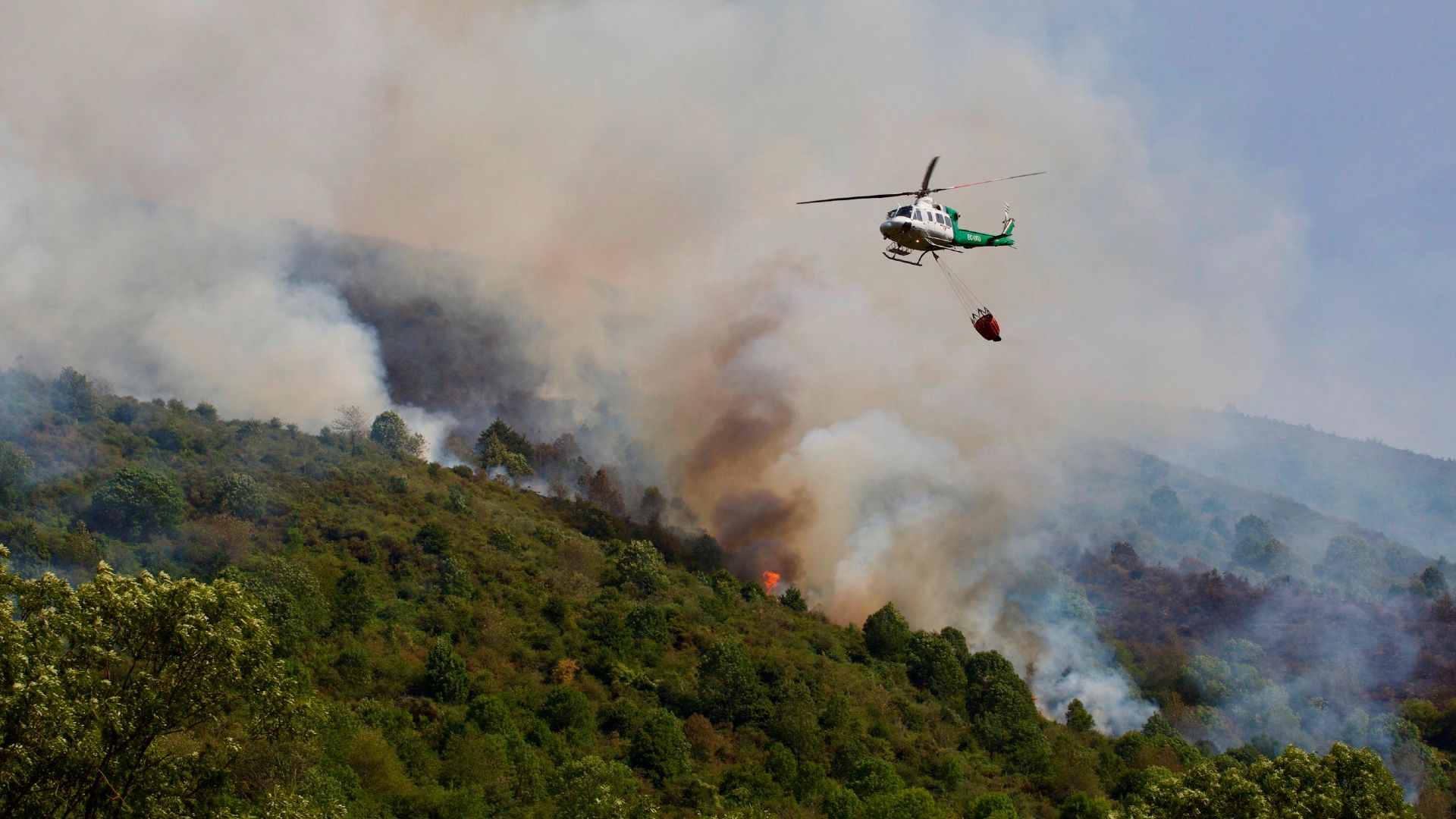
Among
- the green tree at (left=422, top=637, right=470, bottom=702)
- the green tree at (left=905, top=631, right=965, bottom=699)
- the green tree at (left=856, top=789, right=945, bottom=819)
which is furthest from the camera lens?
the green tree at (left=905, top=631, right=965, bottom=699)

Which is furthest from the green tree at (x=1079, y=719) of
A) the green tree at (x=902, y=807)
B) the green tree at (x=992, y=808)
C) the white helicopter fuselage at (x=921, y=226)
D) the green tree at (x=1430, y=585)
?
the green tree at (x=1430, y=585)

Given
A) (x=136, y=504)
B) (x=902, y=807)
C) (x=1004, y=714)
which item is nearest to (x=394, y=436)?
(x=136, y=504)

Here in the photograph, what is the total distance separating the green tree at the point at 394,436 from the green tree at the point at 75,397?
3512 centimetres

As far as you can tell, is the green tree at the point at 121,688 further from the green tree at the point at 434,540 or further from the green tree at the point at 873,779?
the green tree at the point at 434,540

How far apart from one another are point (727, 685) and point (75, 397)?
79154 mm

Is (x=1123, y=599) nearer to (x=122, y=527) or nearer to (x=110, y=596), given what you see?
(x=122, y=527)

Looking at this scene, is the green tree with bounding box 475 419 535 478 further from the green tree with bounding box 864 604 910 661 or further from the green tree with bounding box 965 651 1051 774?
the green tree with bounding box 965 651 1051 774

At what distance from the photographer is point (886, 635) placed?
4924 inches

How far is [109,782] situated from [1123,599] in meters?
148

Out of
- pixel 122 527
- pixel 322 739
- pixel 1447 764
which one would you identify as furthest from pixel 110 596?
pixel 1447 764

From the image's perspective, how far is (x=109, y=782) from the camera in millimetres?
32625

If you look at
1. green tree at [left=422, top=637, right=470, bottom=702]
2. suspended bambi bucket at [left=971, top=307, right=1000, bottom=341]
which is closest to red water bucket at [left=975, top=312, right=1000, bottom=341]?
suspended bambi bucket at [left=971, top=307, right=1000, bottom=341]

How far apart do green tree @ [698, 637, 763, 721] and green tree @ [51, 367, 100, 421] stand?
7253 centimetres

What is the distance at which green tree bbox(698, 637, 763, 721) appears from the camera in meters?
99.9
